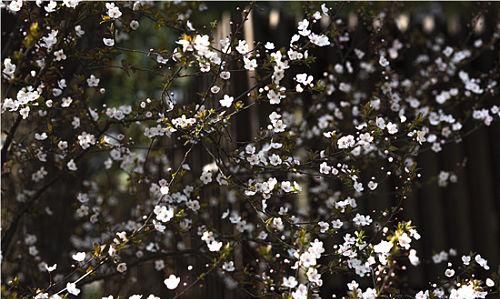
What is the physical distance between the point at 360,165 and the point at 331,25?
53 cm

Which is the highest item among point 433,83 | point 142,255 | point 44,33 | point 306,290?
point 433,83

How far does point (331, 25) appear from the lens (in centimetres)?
263

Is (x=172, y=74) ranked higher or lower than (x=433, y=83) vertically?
lower

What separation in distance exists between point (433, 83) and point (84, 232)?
223 centimetres

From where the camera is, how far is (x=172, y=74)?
2.03 metres

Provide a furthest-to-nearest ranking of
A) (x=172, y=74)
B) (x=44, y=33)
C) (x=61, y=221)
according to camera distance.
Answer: (x=61, y=221) < (x=44, y=33) < (x=172, y=74)

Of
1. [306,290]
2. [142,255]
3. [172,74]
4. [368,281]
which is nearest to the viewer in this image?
[306,290]

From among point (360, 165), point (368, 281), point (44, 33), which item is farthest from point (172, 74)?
point (368, 281)

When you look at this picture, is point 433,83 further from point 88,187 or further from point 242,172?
point 88,187

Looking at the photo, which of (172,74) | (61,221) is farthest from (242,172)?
(61,221)

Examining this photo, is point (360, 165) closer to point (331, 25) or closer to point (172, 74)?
point (331, 25)

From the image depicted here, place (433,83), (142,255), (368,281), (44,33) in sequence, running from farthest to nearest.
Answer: (368,281)
(433,83)
(142,255)
(44,33)

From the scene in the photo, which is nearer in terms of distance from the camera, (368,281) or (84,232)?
(368,281)

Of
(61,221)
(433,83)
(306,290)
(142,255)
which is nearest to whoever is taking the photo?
(306,290)
